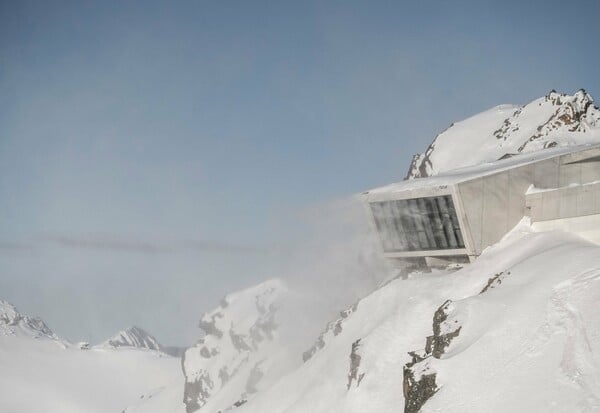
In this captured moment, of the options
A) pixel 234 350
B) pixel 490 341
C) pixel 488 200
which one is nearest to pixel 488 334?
pixel 490 341

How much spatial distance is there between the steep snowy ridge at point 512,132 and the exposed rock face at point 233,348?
3946cm

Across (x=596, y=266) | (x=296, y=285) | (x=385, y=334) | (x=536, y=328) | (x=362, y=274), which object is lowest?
(x=296, y=285)

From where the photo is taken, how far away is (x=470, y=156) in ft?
274

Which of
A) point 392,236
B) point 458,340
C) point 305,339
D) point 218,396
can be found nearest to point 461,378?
point 458,340

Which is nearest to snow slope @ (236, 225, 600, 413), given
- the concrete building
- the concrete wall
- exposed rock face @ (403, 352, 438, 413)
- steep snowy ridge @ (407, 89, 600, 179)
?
exposed rock face @ (403, 352, 438, 413)

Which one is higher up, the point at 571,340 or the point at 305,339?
the point at 571,340

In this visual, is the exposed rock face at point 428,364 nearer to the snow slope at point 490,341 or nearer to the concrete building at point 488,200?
the snow slope at point 490,341

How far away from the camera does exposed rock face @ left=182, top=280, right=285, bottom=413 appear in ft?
370

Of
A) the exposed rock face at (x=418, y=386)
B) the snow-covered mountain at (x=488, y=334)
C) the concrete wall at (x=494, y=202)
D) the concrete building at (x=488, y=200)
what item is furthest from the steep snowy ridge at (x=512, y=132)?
the exposed rock face at (x=418, y=386)

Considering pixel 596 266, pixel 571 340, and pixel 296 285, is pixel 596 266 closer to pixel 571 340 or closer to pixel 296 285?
pixel 571 340

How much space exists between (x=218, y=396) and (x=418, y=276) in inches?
2830

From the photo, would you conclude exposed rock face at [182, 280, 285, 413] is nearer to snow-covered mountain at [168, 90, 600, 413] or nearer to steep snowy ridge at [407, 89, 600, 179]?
steep snowy ridge at [407, 89, 600, 179]

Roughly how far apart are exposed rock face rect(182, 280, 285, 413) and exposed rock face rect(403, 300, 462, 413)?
67318 millimetres

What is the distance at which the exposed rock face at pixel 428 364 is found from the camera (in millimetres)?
34062
